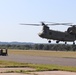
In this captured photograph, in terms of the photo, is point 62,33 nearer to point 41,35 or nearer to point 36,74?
point 41,35

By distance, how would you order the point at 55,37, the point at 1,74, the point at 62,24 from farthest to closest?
the point at 55,37, the point at 62,24, the point at 1,74

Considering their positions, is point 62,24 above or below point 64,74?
above

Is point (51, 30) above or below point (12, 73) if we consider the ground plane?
above

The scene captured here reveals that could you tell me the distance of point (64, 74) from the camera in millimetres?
21031

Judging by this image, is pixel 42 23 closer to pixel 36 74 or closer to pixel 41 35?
pixel 41 35

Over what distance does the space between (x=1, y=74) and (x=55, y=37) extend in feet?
133

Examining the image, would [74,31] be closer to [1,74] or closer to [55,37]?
[55,37]

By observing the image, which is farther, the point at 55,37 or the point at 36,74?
the point at 55,37

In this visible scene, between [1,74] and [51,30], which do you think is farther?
[51,30]

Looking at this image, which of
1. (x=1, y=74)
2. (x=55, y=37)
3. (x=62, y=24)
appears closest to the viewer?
(x=1, y=74)

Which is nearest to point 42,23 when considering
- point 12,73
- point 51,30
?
point 51,30

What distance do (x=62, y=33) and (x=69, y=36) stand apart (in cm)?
145

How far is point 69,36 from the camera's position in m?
61.2

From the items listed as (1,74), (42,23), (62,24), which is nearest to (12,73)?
(1,74)
